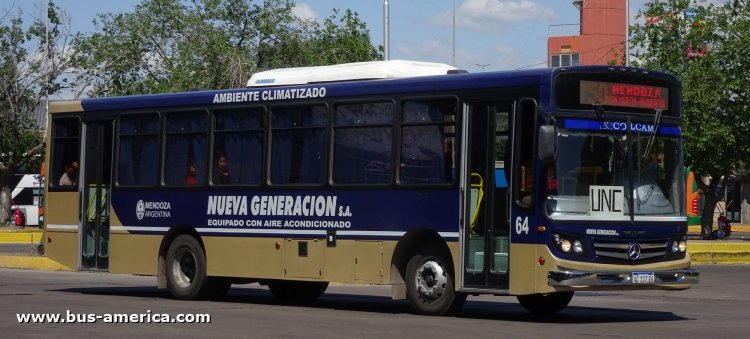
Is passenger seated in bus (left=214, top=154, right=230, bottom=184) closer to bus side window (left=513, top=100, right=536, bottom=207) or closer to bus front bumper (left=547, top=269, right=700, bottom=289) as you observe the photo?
bus side window (left=513, top=100, right=536, bottom=207)

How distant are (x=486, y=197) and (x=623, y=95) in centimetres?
198

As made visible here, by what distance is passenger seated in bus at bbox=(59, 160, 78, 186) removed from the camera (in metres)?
21.6

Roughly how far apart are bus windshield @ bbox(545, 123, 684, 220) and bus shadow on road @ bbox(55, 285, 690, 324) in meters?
1.43

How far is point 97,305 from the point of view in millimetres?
Answer: 18156

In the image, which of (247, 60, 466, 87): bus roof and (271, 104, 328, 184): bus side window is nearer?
(247, 60, 466, 87): bus roof

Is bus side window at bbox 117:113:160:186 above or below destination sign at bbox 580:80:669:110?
below

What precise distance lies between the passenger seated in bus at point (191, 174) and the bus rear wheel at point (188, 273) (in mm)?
772

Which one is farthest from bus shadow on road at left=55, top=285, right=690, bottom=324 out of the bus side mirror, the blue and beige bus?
the bus side mirror

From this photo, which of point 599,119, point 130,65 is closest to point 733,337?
point 599,119

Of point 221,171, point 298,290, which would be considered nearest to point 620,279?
point 221,171

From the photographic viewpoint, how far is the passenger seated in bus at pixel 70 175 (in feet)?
70.8

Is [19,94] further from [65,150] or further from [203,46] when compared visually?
[65,150]

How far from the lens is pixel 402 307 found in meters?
19.0

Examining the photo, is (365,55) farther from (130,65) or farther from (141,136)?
(141,136)
